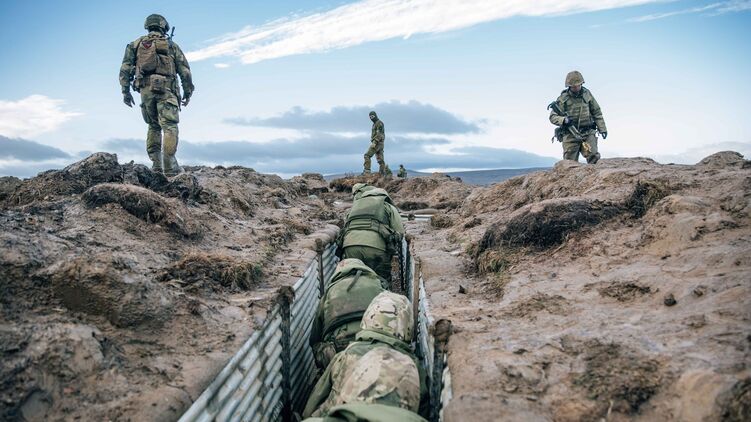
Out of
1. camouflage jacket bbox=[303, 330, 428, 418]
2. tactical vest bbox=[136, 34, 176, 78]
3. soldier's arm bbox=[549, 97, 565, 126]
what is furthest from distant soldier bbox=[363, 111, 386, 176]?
camouflage jacket bbox=[303, 330, 428, 418]

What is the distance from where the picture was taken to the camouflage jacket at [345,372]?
2.66m

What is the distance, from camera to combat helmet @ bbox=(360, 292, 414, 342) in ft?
10.1

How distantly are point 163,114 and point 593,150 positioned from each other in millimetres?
6914

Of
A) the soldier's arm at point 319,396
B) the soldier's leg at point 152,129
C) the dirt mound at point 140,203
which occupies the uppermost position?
the soldier's leg at point 152,129

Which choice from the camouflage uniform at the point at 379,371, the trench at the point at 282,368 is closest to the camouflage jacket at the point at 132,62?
the trench at the point at 282,368

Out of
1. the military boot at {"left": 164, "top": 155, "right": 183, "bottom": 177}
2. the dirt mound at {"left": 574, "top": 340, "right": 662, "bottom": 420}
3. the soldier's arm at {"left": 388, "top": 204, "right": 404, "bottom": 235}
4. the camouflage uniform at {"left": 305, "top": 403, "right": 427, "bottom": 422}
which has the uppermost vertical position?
the military boot at {"left": 164, "top": 155, "right": 183, "bottom": 177}

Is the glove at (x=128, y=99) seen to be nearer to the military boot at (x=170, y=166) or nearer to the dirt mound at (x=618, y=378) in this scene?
the military boot at (x=170, y=166)

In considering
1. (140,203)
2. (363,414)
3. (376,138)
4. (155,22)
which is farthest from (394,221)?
(376,138)

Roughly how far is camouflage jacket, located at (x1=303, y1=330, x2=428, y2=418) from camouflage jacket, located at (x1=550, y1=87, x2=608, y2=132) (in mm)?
6186

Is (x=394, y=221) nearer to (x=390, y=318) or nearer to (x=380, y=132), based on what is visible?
(x=390, y=318)

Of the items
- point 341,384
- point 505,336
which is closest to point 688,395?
point 505,336

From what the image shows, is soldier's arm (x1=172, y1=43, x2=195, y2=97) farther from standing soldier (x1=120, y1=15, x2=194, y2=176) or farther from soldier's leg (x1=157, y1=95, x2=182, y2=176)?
soldier's leg (x1=157, y1=95, x2=182, y2=176)

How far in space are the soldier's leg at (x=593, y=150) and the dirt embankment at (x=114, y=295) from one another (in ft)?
17.6

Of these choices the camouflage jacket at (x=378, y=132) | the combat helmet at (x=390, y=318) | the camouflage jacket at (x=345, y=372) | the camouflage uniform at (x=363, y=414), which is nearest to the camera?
the camouflage uniform at (x=363, y=414)
